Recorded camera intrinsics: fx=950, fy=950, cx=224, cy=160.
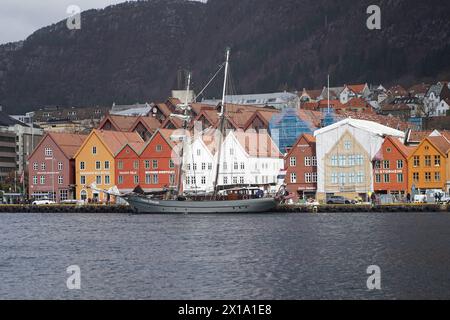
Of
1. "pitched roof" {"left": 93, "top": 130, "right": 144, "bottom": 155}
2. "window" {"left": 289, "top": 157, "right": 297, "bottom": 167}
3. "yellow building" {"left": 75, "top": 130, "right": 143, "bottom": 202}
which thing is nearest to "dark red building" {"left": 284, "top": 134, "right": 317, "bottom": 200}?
"window" {"left": 289, "top": 157, "right": 297, "bottom": 167}

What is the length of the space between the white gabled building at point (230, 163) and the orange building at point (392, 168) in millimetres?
14916

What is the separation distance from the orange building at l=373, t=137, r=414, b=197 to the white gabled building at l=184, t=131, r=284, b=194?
14.9 metres

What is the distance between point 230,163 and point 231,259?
7813cm

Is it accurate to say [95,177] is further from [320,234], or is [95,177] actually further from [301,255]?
[301,255]

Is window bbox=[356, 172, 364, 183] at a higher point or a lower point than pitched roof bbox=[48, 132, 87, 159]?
lower

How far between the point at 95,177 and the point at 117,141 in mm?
7220

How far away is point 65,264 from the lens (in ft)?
198

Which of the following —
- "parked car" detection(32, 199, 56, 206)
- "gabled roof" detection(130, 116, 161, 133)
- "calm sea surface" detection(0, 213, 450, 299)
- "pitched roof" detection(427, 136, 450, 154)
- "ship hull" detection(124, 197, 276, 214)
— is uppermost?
"gabled roof" detection(130, 116, 161, 133)

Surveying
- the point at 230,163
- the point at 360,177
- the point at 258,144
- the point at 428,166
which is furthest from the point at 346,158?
the point at 258,144

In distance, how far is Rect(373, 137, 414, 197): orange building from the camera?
128250mm

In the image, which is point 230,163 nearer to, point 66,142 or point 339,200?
point 339,200

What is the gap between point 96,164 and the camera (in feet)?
490

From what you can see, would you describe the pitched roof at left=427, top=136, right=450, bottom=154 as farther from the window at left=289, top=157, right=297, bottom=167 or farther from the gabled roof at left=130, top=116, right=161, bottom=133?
the gabled roof at left=130, top=116, right=161, bottom=133

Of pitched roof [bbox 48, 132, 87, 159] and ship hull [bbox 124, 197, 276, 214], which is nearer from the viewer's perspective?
ship hull [bbox 124, 197, 276, 214]
